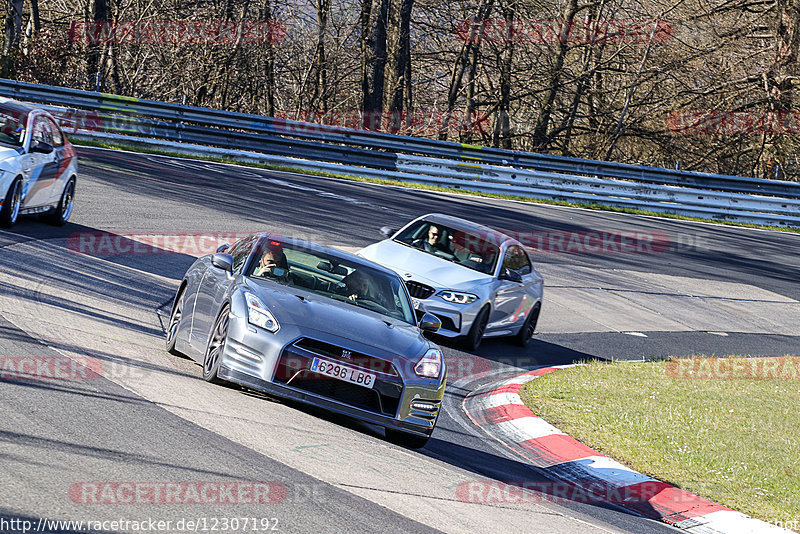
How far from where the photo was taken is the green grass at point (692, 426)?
26.9 ft

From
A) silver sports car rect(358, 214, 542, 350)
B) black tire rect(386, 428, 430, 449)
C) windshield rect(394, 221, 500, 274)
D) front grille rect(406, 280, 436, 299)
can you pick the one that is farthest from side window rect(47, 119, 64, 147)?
black tire rect(386, 428, 430, 449)

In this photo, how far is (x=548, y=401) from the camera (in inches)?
411

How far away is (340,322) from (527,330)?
6643mm

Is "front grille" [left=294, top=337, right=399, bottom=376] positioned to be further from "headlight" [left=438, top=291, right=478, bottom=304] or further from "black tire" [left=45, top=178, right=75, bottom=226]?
"black tire" [left=45, top=178, right=75, bottom=226]

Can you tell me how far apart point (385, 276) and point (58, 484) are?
443 centimetres

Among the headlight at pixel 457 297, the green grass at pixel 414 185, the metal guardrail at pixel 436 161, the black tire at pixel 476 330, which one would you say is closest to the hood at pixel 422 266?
the headlight at pixel 457 297

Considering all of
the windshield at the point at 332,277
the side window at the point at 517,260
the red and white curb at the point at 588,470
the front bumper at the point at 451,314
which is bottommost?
the red and white curb at the point at 588,470

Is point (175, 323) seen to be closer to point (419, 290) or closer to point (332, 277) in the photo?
point (332, 277)

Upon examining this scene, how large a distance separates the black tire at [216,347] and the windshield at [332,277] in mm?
665

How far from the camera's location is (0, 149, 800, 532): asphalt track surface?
5254 millimetres

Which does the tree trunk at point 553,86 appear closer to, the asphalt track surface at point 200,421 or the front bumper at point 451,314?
the asphalt track surface at point 200,421

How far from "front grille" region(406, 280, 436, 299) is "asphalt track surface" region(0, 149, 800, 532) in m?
0.82

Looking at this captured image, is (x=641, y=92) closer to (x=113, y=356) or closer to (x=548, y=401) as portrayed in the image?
(x=548, y=401)

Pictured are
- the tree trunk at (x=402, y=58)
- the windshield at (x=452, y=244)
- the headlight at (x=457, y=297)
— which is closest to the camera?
the headlight at (x=457, y=297)
